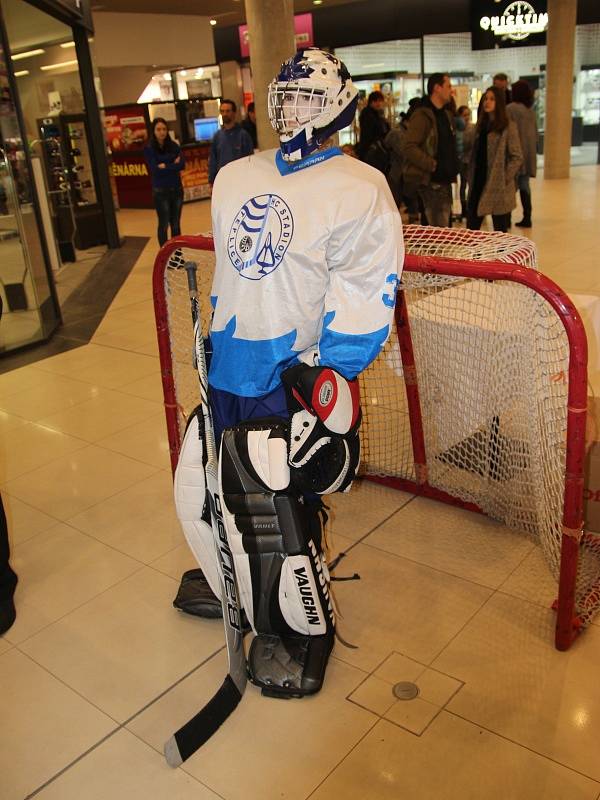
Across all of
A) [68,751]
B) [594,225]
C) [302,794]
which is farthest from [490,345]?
[594,225]

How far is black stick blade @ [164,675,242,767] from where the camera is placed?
6.44 ft

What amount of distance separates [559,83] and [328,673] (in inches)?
494

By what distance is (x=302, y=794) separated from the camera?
6.02 ft

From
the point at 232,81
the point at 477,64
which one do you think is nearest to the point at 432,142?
the point at 477,64

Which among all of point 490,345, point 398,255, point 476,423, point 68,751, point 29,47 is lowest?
point 68,751

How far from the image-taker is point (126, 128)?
563 inches

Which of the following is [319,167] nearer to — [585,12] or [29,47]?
[29,47]

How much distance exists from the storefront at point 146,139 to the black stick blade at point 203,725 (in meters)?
12.9

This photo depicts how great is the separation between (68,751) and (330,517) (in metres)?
1.36

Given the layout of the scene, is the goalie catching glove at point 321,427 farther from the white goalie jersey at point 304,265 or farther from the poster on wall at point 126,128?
the poster on wall at point 126,128

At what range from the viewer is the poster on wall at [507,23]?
46.7ft

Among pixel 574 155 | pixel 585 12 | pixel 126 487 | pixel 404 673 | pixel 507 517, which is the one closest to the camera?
pixel 404 673

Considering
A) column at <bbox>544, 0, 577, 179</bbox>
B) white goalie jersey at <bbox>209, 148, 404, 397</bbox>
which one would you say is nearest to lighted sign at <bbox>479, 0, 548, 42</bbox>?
column at <bbox>544, 0, 577, 179</bbox>

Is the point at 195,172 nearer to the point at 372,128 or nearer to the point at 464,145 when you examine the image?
the point at 464,145
